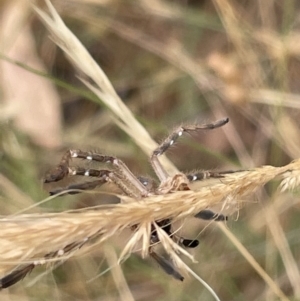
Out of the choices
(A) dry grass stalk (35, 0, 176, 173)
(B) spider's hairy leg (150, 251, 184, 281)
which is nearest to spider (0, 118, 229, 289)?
(B) spider's hairy leg (150, 251, 184, 281)

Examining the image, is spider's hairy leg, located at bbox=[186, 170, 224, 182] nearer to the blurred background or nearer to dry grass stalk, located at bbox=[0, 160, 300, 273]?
dry grass stalk, located at bbox=[0, 160, 300, 273]

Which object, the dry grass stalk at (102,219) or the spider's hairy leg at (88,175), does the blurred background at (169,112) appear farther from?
the dry grass stalk at (102,219)

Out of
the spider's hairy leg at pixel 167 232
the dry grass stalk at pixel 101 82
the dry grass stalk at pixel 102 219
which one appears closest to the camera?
the dry grass stalk at pixel 102 219

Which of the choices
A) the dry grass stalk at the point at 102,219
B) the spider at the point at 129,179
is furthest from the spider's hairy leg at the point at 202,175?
the dry grass stalk at the point at 102,219

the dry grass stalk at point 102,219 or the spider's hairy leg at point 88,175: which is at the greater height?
the dry grass stalk at point 102,219

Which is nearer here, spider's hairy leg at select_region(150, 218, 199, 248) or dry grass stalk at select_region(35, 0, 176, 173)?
spider's hairy leg at select_region(150, 218, 199, 248)

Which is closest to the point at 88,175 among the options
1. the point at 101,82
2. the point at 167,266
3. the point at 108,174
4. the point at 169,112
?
the point at 108,174

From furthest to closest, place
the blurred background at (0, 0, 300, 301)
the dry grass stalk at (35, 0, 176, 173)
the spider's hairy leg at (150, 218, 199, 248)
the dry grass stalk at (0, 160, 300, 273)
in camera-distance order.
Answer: the blurred background at (0, 0, 300, 301) → the dry grass stalk at (35, 0, 176, 173) → the spider's hairy leg at (150, 218, 199, 248) → the dry grass stalk at (0, 160, 300, 273)
